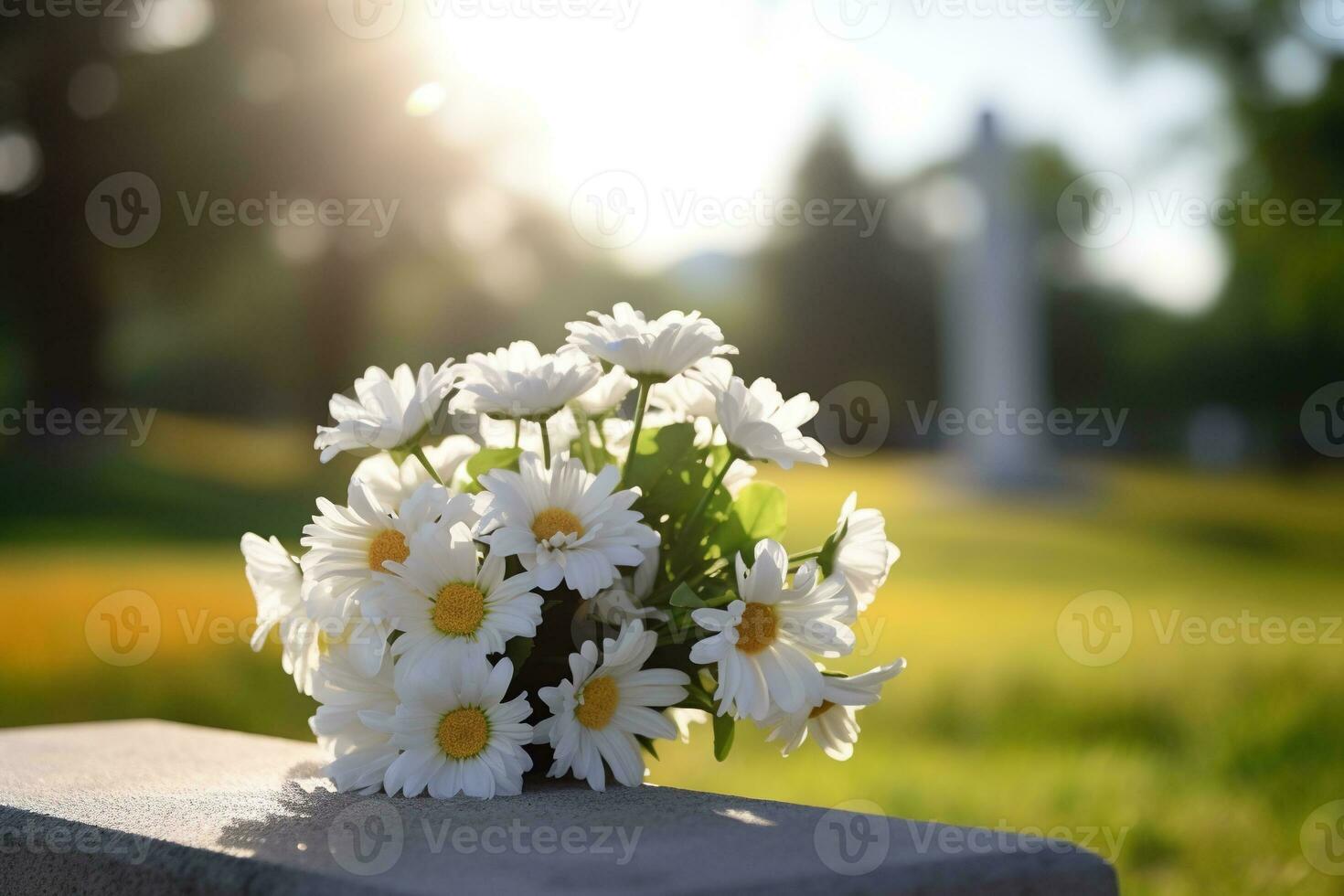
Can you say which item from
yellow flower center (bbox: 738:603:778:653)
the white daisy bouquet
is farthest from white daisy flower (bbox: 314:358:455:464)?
yellow flower center (bbox: 738:603:778:653)

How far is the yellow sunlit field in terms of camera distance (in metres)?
4.16

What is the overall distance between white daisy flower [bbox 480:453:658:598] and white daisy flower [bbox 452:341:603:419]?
0.08 meters

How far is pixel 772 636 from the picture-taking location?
143 cm

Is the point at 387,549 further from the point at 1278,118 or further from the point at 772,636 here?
the point at 1278,118

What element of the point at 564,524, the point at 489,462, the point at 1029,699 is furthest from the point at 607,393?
the point at 1029,699

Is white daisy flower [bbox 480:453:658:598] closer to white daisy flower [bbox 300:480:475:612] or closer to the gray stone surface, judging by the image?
A: white daisy flower [bbox 300:480:475:612]

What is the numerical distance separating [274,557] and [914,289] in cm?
2235

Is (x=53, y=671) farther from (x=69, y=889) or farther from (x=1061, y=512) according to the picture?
(x=1061, y=512)

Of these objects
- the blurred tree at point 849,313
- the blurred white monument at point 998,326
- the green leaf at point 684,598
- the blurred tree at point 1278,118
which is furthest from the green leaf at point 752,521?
the blurred tree at point 849,313

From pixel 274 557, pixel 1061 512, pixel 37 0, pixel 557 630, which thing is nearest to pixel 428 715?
pixel 557 630

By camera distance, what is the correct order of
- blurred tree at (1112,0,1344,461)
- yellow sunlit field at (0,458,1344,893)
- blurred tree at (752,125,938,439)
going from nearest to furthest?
yellow sunlit field at (0,458,1344,893) → blurred tree at (1112,0,1344,461) → blurred tree at (752,125,938,439)

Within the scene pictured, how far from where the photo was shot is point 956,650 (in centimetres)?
712

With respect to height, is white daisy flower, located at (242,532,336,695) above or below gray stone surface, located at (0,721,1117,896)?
above

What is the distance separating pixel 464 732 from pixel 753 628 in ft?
1.20
